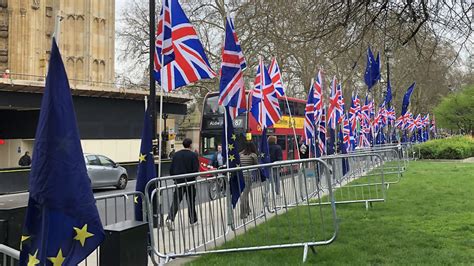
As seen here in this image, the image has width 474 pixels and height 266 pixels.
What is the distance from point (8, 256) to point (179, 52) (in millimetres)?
5482

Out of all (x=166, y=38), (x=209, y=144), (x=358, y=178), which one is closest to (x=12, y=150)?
(x=209, y=144)

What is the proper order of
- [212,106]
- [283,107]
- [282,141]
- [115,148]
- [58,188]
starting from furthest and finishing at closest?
[115,148], [283,107], [282,141], [212,106], [58,188]

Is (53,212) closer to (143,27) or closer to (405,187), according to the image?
(405,187)

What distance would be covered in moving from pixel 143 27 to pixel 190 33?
1342 inches

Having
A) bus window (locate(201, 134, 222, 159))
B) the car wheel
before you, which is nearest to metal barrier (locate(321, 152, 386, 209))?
bus window (locate(201, 134, 222, 159))

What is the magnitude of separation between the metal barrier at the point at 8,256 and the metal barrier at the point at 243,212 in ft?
8.18

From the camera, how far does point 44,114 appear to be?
3.27 m

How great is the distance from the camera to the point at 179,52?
8641 millimetres

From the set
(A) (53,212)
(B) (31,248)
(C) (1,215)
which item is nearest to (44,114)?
(A) (53,212)

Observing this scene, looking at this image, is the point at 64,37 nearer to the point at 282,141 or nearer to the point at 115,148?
the point at 115,148

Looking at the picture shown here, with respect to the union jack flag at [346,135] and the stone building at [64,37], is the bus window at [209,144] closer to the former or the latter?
the union jack flag at [346,135]

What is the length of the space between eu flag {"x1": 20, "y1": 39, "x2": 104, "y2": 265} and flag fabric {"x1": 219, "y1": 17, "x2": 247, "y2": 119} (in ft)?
20.7

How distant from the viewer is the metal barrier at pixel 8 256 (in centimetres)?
351

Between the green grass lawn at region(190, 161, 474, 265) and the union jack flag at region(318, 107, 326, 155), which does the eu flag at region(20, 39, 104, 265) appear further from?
the union jack flag at region(318, 107, 326, 155)
